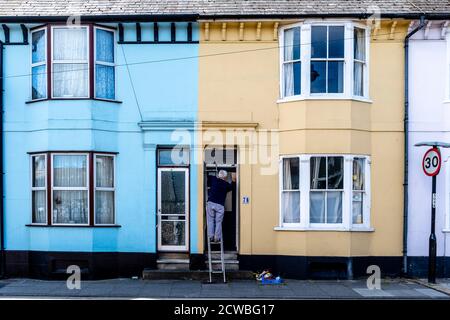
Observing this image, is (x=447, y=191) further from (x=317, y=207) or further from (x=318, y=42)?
(x=318, y=42)

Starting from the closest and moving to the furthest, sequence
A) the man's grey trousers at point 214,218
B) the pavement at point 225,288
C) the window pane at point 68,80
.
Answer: the pavement at point 225,288
the man's grey trousers at point 214,218
the window pane at point 68,80

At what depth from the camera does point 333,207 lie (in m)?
11.2

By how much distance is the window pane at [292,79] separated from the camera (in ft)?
37.0

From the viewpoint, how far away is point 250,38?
37.4ft

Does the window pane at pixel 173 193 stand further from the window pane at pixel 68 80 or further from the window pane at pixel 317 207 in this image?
the window pane at pixel 317 207

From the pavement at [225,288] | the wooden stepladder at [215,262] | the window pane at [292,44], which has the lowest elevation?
the pavement at [225,288]

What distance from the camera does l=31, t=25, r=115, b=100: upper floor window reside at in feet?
36.5

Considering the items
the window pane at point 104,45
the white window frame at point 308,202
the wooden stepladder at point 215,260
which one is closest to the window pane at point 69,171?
the window pane at point 104,45

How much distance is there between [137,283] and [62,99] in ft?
15.2

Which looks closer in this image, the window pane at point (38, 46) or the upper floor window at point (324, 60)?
the upper floor window at point (324, 60)

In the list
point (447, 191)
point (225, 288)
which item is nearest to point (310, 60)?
point (447, 191)

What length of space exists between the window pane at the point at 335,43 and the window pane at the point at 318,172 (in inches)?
98.4

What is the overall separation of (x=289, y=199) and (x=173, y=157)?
3.01 metres
